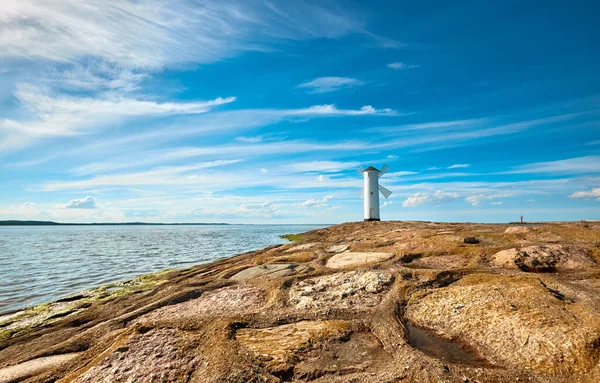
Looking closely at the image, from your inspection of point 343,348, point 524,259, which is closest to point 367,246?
point 524,259

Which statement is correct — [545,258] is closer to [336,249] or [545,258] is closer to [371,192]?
[336,249]

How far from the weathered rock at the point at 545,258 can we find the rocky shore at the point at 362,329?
0.02 m

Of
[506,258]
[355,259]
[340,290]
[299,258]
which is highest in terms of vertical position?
[506,258]

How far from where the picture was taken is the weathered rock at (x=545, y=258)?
19.7 feet

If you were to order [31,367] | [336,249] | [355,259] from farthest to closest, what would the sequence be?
1. [336,249]
2. [355,259]
3. [31,367]

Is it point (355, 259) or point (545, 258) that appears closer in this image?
point (545, 258)

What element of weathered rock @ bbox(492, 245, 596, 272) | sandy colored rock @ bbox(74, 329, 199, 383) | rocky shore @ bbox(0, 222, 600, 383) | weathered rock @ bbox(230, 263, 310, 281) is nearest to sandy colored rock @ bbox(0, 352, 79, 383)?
rocky shore @ bbox(0, 222, 600, 383)

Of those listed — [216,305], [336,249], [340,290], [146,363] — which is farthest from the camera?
[336,249]

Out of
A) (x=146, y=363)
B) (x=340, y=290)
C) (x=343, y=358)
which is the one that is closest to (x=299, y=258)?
(x=340, y=290)

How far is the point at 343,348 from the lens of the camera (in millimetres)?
3732

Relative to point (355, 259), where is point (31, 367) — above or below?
below

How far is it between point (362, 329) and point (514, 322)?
70.1 inches

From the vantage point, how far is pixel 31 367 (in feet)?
13.5

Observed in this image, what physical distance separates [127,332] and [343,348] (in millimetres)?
2909
